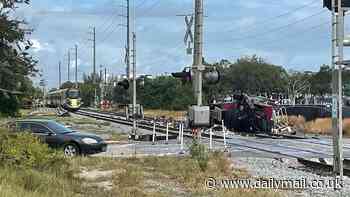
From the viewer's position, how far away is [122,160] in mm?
20422

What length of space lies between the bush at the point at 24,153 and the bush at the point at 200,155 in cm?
376

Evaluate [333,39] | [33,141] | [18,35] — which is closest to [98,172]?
[33,141]

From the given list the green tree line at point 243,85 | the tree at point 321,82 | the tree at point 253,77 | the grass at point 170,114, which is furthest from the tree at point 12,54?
the tree at point 321,82

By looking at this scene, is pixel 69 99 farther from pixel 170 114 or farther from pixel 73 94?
pixel 170 114

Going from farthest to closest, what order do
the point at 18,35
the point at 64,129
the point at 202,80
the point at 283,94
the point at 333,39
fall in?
1. the point at 283,94
2. the point at 64,129
3. the point at 202,80
4. the point at 333,39
5. the point at 18,35

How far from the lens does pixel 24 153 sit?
46.0 ft

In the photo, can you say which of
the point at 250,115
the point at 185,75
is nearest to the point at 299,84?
the point at 250,115

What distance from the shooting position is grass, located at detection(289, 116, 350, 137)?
45.2 metres

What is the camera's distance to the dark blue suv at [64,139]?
24484 millimetres

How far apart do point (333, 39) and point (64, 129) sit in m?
14.2

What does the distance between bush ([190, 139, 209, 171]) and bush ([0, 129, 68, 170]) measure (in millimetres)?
3758

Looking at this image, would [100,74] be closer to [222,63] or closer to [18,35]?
[222,63]

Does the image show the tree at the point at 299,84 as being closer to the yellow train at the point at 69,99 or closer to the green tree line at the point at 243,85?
the green tree line at the point at 243,85

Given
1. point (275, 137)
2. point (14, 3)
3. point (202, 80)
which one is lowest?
point (275, 137)
